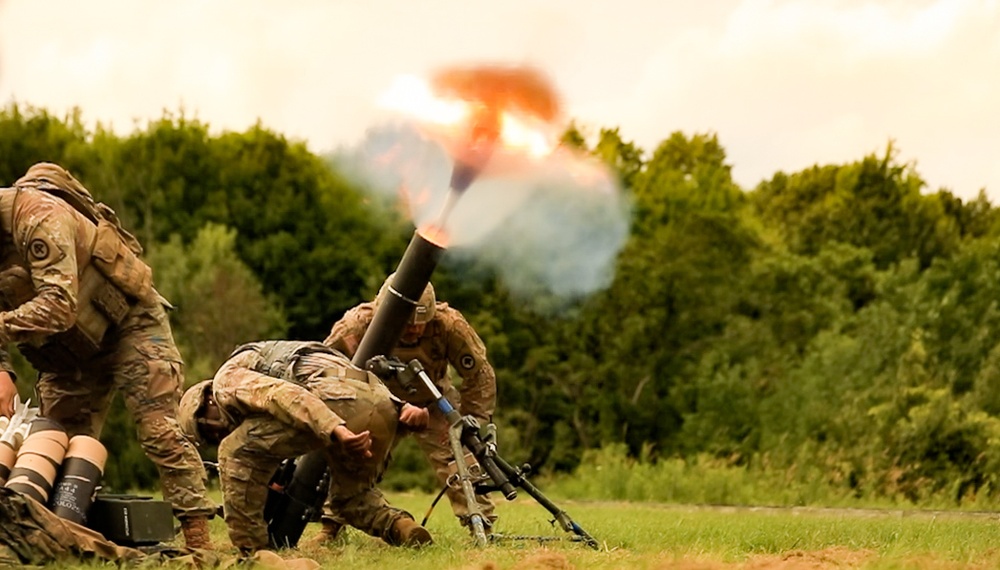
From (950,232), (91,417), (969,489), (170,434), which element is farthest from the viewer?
(950,232)

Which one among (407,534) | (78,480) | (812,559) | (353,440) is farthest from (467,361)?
(812,559)

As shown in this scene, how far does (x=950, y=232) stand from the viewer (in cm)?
5591

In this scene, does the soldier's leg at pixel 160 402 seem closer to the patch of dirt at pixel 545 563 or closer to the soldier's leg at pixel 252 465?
the soldier's leg at pixel 252 465

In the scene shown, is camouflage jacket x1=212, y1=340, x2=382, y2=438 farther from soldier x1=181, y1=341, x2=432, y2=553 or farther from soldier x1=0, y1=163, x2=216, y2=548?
soldier x1=0, y1=163, x2=216, y2=548

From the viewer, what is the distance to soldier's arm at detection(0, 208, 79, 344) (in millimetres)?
10133

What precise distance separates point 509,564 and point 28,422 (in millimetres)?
2953

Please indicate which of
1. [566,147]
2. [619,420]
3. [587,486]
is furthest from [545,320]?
[566,147]

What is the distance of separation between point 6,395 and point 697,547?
4.20m

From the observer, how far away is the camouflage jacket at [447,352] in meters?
13.5

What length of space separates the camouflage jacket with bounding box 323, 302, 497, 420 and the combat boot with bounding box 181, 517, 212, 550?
2.70m

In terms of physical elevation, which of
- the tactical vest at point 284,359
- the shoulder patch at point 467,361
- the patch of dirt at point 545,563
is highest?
the shoulder patch at point 467,361

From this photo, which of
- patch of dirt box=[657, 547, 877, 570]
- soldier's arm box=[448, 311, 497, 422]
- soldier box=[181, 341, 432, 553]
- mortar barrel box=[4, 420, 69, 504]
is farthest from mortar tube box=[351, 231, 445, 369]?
patch of dirt box=[657, 547, 877, 570]

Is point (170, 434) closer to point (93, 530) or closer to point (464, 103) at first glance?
point (93, 530)

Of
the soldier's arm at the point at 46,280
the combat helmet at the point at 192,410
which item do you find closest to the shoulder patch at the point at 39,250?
the soldier's arm at the point at 46,280
